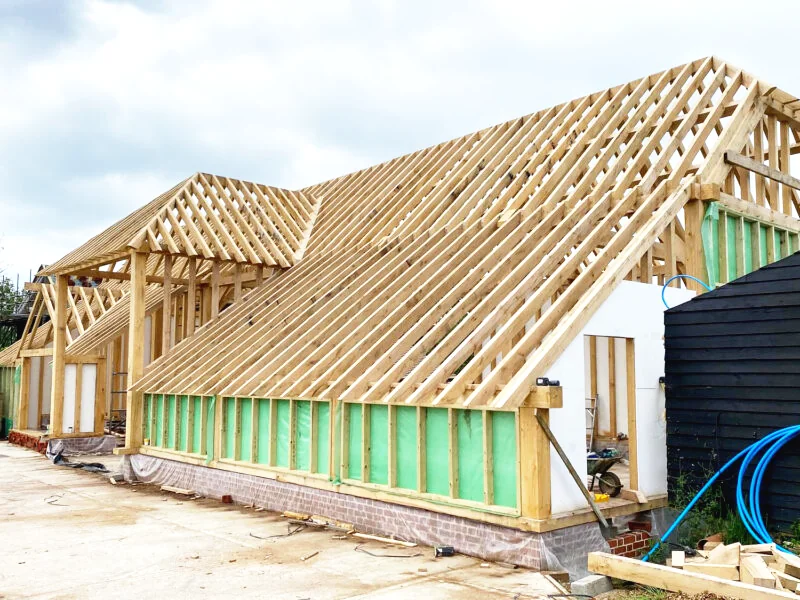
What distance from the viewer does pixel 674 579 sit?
5027mm

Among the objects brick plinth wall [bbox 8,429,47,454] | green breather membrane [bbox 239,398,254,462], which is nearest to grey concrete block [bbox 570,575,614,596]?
green breather membrane [bbox 239,398,254,462]

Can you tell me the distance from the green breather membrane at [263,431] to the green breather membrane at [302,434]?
62 cm

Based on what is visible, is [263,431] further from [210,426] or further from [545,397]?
[545,397]

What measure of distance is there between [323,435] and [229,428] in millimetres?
2190

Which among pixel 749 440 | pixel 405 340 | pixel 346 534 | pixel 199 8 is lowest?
pixel 346 534

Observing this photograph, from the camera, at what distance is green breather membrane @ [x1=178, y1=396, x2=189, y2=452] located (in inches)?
421

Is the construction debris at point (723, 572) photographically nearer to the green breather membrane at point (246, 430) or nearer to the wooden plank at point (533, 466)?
the wooden plank at point (533, 466)

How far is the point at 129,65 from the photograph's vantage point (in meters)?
20.8

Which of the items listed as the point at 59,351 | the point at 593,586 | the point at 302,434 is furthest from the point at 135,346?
the point at 593,586

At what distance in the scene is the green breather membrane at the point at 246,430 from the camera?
956 centimetres

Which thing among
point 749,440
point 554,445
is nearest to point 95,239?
point 554,445

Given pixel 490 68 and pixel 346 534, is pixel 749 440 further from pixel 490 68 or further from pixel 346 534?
pixel 490 68

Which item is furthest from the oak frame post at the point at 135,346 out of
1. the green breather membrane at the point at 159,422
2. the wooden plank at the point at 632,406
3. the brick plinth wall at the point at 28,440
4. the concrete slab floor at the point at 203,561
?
the wooden plank at the point at 632,406

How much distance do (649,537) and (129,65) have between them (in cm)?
1960
